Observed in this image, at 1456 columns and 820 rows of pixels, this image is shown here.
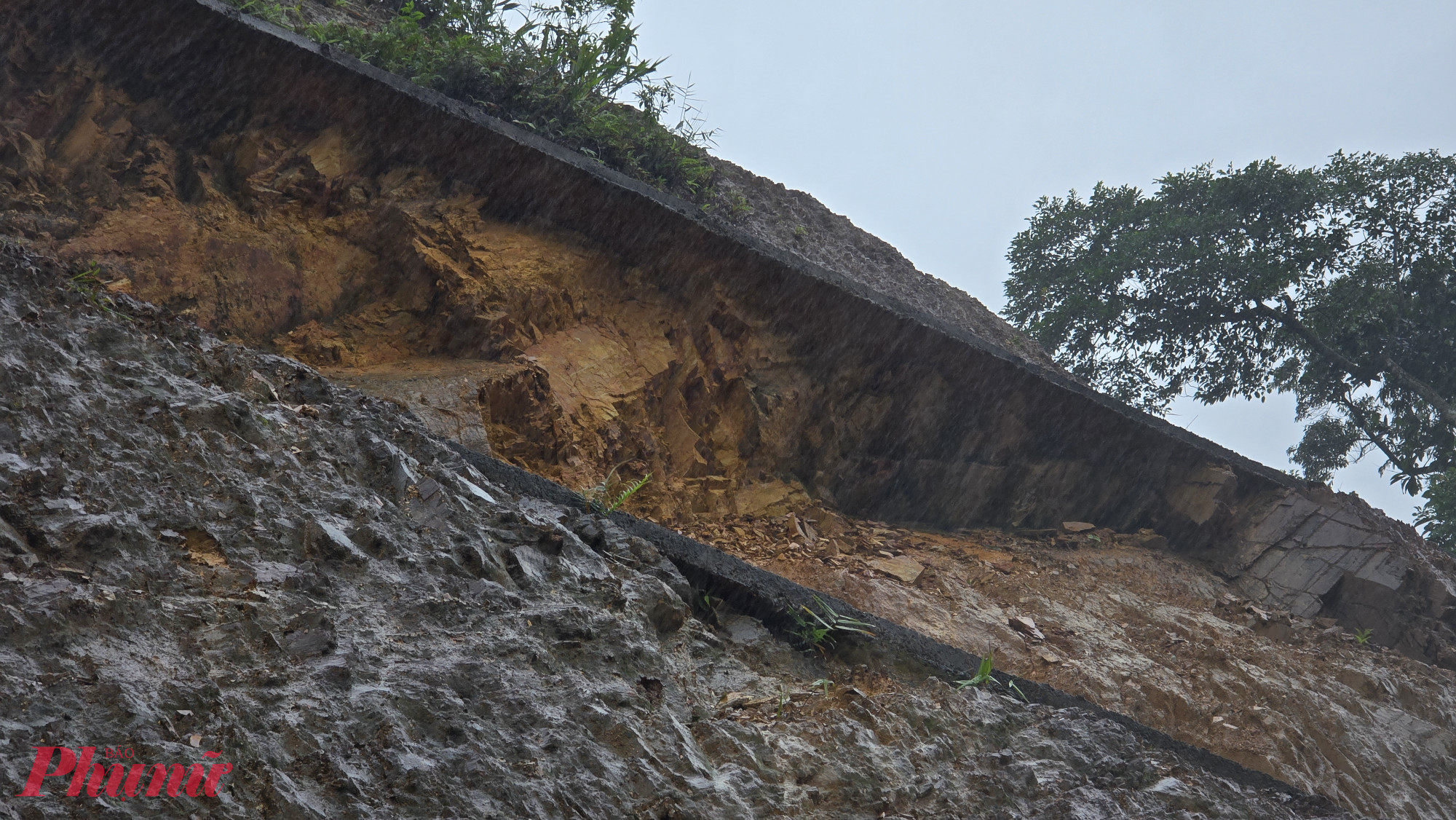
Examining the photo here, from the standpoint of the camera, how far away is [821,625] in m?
3.56

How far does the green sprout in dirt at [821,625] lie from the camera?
3518mm

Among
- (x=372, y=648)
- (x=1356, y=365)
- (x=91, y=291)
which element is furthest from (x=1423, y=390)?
(x=91, y=291)

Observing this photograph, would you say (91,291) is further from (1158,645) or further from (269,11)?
(1158,645)

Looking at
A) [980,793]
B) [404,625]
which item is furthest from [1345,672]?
[404,625]

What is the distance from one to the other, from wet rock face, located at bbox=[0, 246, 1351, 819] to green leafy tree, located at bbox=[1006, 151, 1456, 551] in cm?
1025

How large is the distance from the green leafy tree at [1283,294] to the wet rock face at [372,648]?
10.2 meters

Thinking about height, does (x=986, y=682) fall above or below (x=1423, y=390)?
below

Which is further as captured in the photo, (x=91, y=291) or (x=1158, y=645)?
(x=1158, y=645)

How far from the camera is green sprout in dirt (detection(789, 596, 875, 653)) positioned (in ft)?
11.5

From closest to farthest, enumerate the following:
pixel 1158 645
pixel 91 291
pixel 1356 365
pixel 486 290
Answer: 1. pixel 91 291
2. pixel 486 290
3. pixel 1158 645
4. pixel 1356 365

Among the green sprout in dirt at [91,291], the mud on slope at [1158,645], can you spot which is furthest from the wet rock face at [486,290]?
the green sprout in dirt at [91,291]

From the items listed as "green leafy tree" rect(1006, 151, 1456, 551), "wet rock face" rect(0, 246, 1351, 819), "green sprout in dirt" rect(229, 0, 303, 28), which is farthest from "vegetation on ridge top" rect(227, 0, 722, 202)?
"green leafy tree" rect(1006, 151, 1456, 551)

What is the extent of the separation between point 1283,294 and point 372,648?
13.6 m

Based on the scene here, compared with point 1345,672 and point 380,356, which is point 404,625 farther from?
point 1345,672
